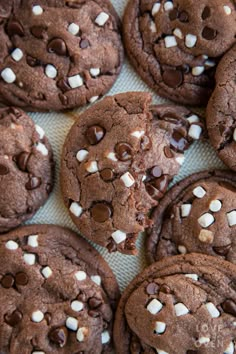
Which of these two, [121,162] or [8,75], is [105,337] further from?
[8,75]

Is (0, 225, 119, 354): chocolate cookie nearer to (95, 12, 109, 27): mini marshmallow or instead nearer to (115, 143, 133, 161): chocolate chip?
(115, 143, 133, 161): chocolate chip

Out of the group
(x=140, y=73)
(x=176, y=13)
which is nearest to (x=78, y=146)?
(x=140, y=73)

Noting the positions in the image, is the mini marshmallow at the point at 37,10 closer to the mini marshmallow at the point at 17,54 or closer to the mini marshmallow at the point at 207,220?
the mini marshmallow at the point at 17,54

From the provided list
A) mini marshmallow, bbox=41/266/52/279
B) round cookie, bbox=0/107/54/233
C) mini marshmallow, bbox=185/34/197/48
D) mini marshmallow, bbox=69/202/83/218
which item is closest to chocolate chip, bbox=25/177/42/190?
round cookie, bbox=0/107/54/233

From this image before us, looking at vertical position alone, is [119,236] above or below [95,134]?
Result: below

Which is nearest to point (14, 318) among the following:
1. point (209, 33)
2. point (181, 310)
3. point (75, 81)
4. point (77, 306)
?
point (77, 306)

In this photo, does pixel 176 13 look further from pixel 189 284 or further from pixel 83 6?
pixel 189 284
